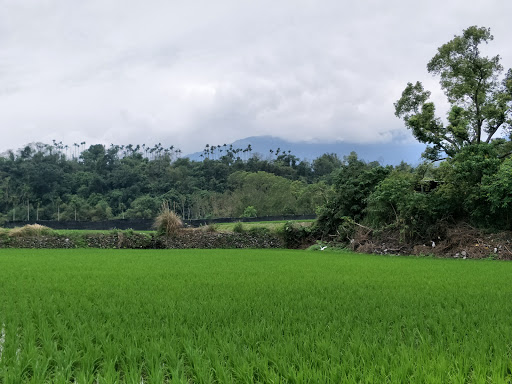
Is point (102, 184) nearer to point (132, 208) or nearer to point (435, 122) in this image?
point (132, 208)

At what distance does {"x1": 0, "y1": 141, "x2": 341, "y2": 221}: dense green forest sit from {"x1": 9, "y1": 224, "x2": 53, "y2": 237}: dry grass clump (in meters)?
23.9

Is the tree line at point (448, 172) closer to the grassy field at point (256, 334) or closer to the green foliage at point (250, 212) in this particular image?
the grassy field at point (256, 334)

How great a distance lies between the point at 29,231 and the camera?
787 inches

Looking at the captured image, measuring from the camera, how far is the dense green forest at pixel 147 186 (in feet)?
156

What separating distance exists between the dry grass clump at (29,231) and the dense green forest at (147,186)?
78.3ft

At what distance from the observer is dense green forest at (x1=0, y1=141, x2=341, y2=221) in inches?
1878

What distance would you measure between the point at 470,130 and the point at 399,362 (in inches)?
902

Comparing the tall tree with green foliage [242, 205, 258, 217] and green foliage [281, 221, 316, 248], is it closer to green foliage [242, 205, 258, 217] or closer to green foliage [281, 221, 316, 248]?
green foliage [281, 221, 316, 248]

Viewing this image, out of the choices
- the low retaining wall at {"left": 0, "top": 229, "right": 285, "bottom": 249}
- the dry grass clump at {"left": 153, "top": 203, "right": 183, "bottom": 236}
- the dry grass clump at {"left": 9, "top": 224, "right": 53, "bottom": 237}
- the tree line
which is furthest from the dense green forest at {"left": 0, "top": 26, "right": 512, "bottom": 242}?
the dry grass clump at {"left": 9, "top": 224, "right": 53, "bottom": 237}

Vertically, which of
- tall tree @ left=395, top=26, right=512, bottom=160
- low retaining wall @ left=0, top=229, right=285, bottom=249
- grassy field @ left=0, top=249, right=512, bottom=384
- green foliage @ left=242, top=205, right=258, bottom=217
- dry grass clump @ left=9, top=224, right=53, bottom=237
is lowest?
low retaining wall @ left=0, top=229, right=285, bottom=249

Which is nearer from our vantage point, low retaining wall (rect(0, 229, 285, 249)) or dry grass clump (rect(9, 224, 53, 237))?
dry grass clump (rect(9, 224, 53, 237))

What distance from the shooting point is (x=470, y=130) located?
22250 mm

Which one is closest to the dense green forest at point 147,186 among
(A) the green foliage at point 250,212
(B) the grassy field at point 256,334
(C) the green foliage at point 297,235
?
(A) the green foliage at point 250,212

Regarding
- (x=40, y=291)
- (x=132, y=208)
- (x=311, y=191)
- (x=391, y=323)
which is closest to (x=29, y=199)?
(x=132, y=208)
